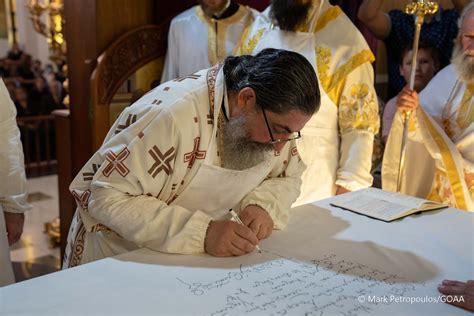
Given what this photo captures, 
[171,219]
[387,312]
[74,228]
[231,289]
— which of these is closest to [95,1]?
[74,228]

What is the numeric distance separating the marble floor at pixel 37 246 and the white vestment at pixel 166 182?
219 cm

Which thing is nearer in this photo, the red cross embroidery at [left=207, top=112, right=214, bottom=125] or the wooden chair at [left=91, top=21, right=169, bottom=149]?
the red cross embroidery at [left=207, top=112, right=214, bottom=125]

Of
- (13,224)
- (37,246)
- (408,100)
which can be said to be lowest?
(37,246)

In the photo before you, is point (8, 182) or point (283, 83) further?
point (8, 182)

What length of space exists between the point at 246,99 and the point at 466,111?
4.83 feet

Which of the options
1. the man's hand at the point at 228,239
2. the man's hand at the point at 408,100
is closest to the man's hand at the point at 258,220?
the man's hand at the point at 228,239

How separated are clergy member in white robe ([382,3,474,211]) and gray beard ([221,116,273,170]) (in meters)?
1.12

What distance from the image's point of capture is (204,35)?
3.32 metres

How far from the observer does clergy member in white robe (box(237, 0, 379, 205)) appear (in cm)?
254

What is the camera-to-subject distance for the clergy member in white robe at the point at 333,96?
8.33 feet

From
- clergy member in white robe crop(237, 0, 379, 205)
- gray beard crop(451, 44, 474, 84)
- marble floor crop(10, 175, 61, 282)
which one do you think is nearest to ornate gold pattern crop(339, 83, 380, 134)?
clergy member in white robe crop(237, 0, 379, 205)

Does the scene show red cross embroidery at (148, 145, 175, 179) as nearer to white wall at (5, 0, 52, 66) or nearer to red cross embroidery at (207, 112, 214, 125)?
red cross embroidery at (207, 112, 214, 125)

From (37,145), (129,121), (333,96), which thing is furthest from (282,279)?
(37,145)

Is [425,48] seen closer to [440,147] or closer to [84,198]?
[440,147]
